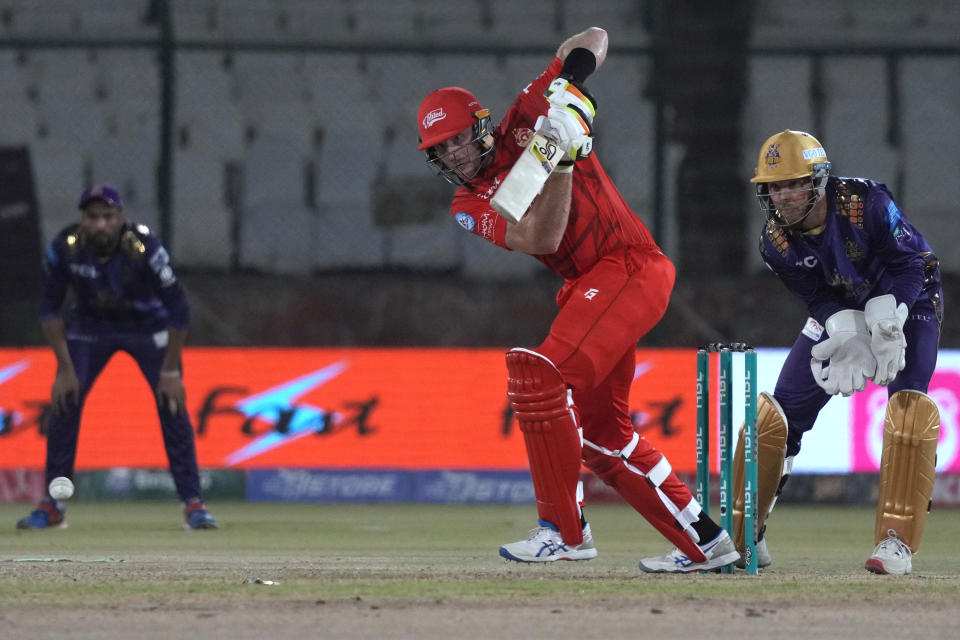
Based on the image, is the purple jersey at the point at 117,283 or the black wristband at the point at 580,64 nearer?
the black wristband at the point at 580,64

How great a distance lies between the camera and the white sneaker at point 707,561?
18.4 ft

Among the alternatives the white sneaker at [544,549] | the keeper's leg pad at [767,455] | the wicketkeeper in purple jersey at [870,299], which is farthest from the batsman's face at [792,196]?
the white sneaker at [544,549]

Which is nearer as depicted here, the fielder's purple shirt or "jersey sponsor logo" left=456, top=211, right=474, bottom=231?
"jersey sponsor logo" left=456, top=211, right=474, bottom=231

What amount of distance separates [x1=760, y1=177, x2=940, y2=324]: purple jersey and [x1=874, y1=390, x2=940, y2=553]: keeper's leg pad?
424 millimetres

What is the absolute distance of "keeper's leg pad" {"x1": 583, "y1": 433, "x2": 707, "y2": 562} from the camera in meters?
5.60

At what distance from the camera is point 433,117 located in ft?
18.2

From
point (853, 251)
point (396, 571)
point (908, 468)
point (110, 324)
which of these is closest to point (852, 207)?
point (853, 251)

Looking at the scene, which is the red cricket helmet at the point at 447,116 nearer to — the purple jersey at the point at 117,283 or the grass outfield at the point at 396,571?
the grass outfield at the point at 396,571

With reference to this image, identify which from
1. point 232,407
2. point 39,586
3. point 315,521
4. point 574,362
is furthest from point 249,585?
point 232,407

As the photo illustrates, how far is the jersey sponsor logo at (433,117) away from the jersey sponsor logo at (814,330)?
1.79m

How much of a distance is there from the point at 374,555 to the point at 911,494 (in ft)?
8.15

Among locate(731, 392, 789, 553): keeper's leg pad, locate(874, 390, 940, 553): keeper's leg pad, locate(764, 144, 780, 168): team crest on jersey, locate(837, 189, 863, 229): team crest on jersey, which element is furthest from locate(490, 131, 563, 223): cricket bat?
locate(874, 390, 940, 553): keeper's leg pad

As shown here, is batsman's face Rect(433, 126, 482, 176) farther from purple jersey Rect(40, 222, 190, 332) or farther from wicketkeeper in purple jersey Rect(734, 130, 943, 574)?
purple jersey Rect(40, 222, 190, 332)

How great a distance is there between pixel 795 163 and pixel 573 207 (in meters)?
0.93
